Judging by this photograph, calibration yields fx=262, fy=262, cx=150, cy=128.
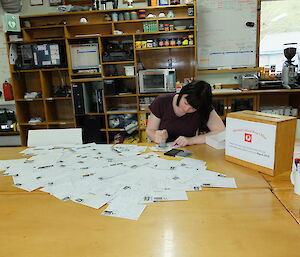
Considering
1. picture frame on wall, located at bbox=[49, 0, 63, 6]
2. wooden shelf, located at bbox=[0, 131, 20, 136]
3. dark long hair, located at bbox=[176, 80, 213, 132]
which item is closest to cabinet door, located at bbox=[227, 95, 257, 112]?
dark long hair, located at bbox=[176, 80, 213, 132]

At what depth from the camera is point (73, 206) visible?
1017mm

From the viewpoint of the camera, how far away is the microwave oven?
3580 mm

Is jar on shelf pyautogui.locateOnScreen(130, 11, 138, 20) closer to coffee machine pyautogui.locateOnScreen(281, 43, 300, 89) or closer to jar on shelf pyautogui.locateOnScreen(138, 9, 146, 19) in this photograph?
jar on shelf pyautogui.locateOnScreen(138, 9, 146, 19)

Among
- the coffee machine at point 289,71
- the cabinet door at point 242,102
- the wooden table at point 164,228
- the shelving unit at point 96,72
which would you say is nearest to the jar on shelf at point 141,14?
the shelving unit at point 96,72

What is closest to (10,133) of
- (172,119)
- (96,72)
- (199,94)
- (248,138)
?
(96,72)

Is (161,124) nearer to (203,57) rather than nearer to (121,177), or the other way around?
(121,177)

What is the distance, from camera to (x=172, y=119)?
199cm

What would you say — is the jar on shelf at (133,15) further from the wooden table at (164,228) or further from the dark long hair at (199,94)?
the wooden table at (164,228)

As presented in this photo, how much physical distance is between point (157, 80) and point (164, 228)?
2950 mm

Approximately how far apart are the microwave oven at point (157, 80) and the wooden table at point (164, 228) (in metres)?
2.65

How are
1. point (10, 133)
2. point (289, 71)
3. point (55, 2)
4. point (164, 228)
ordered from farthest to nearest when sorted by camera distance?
point (10, 133)
point (55, 2)
point (289, 71)
point (164, 228)

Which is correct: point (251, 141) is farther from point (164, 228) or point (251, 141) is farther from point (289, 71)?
point (289, 71)

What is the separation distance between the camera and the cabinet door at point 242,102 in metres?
3.58

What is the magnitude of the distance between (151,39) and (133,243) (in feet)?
11.4
